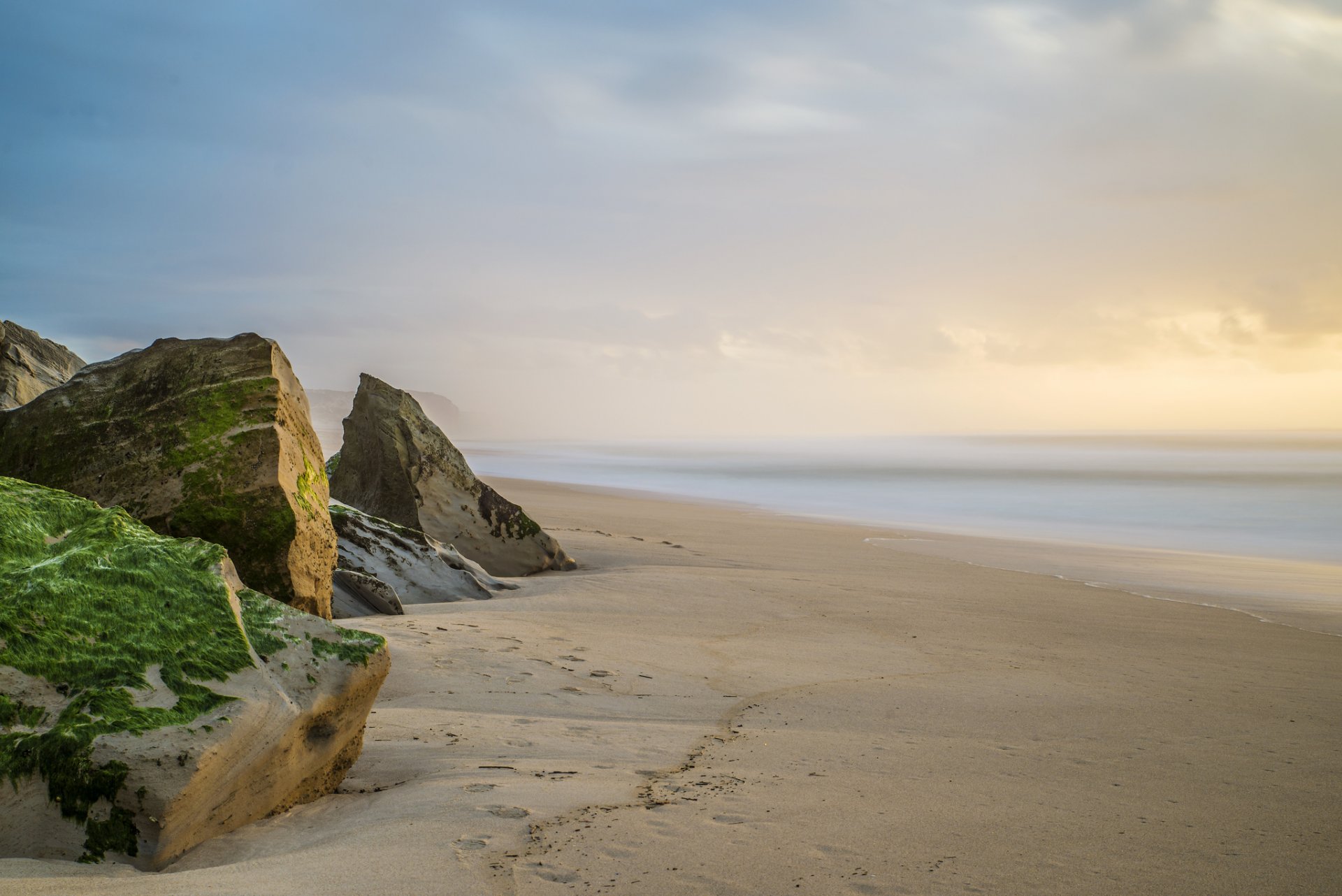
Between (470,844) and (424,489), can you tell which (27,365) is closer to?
(424,489)

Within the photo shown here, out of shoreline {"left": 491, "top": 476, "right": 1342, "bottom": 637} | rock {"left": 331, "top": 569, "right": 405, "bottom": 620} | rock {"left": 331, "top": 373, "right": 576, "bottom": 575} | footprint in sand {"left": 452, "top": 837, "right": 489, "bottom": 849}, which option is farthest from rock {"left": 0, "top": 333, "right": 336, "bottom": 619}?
shoreline {"left": 491, "top": 476, "right": 1342, "bottom": 637}

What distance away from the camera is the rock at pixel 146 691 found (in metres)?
2.33

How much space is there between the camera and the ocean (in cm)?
1120

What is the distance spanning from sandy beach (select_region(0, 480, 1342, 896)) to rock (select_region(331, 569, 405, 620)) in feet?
0.81

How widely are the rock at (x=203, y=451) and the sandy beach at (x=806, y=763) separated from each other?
2.92ft

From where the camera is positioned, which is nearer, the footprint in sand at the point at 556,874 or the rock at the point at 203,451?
the footprint in sand at the point at 556,874

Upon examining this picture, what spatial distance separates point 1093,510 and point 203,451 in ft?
77.1

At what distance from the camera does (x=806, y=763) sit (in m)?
3.59

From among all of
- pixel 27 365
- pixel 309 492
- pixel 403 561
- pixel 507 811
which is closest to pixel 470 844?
pixel 507 811

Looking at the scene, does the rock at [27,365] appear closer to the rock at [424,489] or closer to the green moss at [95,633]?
the rock at [424,489]

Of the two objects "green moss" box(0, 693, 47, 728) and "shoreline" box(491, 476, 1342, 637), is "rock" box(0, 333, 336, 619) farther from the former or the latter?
"shoreline" box(491, 476, 1342, 637)

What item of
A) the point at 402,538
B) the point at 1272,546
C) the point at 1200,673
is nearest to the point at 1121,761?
the point at 1200,673

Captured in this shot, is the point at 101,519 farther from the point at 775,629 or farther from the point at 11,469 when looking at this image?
the point at 775,629

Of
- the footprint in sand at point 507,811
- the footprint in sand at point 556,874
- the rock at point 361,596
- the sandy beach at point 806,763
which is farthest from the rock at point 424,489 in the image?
the footprint in sand at point 556,874
